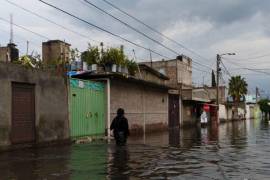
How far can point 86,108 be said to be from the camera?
22.9 metres

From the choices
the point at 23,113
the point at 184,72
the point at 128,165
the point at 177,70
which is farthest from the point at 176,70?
the point at 128,165

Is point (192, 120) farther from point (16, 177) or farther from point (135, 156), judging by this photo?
point (16, 177)

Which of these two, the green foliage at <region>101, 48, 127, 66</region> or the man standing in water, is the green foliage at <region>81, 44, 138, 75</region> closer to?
the green foliage at <region>101, 48, 127, 66</region>

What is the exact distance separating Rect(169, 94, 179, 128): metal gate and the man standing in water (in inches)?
927

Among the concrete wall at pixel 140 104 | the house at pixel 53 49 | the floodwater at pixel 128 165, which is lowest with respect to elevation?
the floodwater at pixel 128 165

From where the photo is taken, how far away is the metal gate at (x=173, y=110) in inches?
1634

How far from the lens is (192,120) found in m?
50.4

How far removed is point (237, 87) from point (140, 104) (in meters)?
67.0

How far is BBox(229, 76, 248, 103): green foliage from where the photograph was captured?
95.8m

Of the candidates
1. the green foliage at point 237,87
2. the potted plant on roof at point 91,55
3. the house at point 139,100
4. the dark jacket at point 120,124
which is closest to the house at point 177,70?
the house at point 139,100

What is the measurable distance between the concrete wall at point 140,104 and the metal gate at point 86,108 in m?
1.45

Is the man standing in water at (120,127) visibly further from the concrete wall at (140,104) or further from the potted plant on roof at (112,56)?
the potted plant on roof at (112,56)

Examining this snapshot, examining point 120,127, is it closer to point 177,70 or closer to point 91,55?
point 91,55

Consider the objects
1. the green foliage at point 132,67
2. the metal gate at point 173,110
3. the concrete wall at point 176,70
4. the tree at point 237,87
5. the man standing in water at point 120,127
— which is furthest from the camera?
the tree at point 237,87
